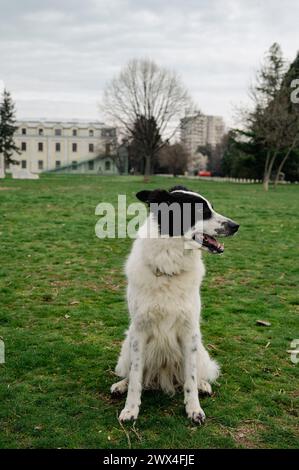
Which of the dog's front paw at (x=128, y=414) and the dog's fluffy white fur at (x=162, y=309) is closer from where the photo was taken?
the dog's front paw at (x=128, y=414)

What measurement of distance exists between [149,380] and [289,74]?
47.7 m

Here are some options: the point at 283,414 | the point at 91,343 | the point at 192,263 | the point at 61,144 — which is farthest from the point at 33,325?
the point at 61,144

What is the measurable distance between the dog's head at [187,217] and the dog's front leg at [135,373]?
942 mm

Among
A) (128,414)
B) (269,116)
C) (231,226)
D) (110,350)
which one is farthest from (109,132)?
(128,414)

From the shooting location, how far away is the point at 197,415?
3.84m

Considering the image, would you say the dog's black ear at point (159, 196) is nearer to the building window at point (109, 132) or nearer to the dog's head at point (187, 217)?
the dog's head at point (187, 217)

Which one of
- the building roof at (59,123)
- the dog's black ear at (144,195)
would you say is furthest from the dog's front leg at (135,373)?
the building roof at (59,123)

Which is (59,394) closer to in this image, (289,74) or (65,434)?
(65,434)

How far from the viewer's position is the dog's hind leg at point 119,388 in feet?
14.0

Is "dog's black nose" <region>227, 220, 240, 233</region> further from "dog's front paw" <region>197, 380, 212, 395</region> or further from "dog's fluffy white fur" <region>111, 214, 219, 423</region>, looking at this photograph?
"dog's front paw" <region>197, 380, 212, 395</region>

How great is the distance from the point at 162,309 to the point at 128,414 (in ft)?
2.94

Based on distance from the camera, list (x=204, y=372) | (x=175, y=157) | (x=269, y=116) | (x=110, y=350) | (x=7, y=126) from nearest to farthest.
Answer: (x=204, y=372) → (x=110, y=350) → (x=269, y=116) → (x=7, y=126) → (x=175, y=157)

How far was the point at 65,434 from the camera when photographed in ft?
11.7

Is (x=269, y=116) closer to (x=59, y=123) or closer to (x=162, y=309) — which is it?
(x=162, y=309)
